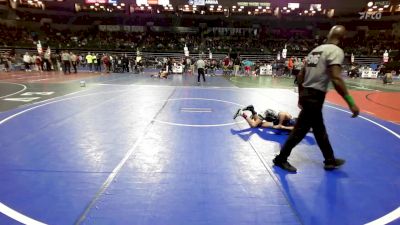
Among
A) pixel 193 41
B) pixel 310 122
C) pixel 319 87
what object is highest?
pixel 193 41

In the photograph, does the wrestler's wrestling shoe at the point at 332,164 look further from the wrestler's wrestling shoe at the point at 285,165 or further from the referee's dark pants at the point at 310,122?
the wrestler's wrestling shoe at the point at 285,165

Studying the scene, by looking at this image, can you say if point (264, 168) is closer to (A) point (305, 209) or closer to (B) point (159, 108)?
(A) point (305, 209)

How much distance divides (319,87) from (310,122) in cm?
53

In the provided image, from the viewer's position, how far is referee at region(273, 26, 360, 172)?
3.87m

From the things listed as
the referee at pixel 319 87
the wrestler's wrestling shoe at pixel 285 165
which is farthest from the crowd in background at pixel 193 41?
the referee at pixel 319 87

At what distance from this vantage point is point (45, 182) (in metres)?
3.88

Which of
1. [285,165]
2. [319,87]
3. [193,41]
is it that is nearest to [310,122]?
[319,87]

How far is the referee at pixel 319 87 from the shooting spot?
12.7ft

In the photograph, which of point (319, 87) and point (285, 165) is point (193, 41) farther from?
point (319, 87)

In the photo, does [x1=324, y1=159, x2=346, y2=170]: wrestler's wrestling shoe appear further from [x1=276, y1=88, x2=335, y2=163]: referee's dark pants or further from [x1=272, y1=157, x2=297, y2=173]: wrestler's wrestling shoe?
[x1=272, y1=157, x2=297, y2=173]: wrestler's wrestling shoe

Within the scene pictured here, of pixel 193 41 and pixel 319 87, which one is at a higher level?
pixel 193 41

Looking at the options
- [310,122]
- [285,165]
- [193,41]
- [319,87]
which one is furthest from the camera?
[193,41]

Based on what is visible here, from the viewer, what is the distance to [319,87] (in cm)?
404

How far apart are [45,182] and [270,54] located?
3689 centimetres
